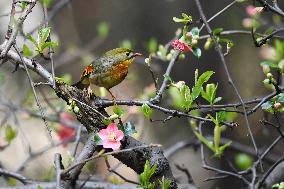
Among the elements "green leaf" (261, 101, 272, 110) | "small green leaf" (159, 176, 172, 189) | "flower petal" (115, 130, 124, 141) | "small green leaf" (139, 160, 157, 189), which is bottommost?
"small green leaf" (159, 176, 172, 189)

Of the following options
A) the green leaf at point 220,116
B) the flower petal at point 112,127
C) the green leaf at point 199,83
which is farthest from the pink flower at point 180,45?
the flower petal at point 112,127

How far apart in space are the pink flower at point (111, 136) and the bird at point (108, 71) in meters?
0.67

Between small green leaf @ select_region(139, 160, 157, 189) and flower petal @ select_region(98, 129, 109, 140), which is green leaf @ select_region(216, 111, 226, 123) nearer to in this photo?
small green leaf @ select_region(139, 160, 157, 189)

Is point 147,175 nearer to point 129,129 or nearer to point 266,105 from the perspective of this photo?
point 129,129

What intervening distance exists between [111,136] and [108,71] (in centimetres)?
76

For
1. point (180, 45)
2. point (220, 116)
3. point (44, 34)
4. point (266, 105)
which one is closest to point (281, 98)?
point (266, 105)

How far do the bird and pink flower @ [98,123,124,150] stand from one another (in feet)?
2.21

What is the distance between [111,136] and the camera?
193cm

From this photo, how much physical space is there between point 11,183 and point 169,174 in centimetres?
123

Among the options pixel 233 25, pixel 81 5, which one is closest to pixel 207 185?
pixel 233 25

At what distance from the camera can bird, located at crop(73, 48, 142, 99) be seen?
8.63ft

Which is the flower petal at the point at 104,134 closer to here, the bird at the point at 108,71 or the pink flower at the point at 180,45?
the pink flower at the point at 180,45

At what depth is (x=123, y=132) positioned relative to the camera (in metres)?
2.01

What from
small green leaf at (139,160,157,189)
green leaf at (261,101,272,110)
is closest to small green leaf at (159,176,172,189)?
small green leaf at (139,160,157,189)
